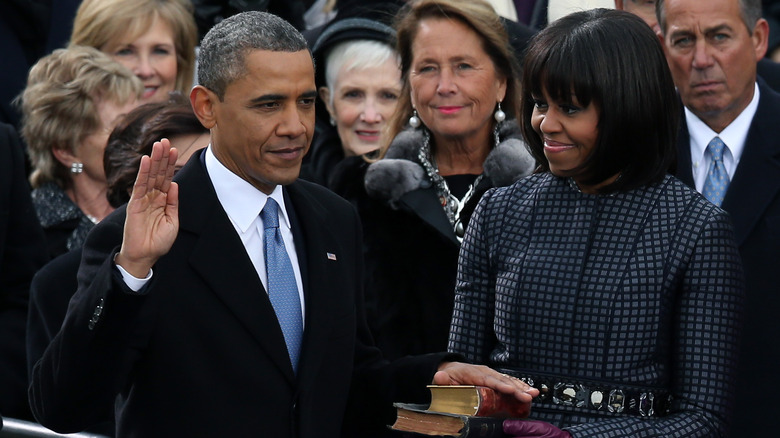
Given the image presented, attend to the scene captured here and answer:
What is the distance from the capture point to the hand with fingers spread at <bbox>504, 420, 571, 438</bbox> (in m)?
3.32

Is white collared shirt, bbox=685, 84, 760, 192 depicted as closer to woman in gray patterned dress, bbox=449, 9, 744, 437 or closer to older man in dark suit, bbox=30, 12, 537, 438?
woman in gray patterned dress, bbox=449, 9, 744, 437

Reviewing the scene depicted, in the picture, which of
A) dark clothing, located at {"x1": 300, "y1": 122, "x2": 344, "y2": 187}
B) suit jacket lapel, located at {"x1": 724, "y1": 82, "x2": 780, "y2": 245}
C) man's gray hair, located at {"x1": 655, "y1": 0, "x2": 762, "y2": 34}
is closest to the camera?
suit jacket lapel, located at {"x1": 724, "y1": 82, "x2": 780, "y2": 245}

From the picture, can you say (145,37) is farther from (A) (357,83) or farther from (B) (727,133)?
(B) (727,133)

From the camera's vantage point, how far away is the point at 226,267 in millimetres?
3613

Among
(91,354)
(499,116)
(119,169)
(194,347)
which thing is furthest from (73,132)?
(91,354)

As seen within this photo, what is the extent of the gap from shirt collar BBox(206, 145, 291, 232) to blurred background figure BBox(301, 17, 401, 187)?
2350 millimetres

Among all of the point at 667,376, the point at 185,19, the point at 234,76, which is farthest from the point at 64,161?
the point at 667,376

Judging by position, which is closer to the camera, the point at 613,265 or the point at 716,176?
the point at 613,265

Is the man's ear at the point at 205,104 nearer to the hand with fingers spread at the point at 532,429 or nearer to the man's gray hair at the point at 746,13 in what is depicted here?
the hand with fingers spread at the point at 532,429

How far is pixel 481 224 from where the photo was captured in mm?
3758

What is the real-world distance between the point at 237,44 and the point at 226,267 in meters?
0.63

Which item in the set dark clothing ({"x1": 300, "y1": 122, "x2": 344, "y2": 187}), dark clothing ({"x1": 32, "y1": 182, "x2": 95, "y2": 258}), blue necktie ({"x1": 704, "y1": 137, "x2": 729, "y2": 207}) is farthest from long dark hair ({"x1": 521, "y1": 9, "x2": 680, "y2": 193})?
dark clothing ({"x1": 32, "y1": 182, "x2": 95, "y2": 258})

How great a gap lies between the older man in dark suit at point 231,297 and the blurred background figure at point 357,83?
7.53 feet

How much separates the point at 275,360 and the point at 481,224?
0.70m
